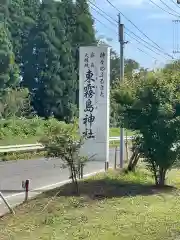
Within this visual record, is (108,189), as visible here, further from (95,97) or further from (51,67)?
(51,67)

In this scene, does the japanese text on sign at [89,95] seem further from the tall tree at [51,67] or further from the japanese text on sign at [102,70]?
the tall tree at [51,67]

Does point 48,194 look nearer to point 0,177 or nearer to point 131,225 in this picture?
point 131,225

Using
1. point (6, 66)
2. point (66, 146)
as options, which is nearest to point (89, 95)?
point (66, 146)

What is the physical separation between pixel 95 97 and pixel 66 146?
28.7ft

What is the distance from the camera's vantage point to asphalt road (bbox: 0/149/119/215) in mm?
15625

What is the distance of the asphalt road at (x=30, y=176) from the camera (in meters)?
15.6

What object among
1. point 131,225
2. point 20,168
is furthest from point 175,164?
point 20,168

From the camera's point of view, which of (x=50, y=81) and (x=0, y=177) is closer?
(x=0, y=177)

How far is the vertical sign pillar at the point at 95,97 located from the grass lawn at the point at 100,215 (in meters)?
7.07

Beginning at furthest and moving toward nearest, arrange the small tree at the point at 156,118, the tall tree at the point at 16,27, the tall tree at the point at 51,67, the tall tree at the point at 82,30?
1. the tall tree at the point at 16,27
2. the tall tree at the point at 82,30
3. the tall tree at the point at 51,67
4. the small tree at the point at 156,118

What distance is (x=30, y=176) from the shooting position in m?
21.2

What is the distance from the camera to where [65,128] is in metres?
12.7

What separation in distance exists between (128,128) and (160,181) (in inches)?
60.6

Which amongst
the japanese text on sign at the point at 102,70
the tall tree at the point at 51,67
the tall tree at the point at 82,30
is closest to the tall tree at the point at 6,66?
the tall tree at the point at 51,67
